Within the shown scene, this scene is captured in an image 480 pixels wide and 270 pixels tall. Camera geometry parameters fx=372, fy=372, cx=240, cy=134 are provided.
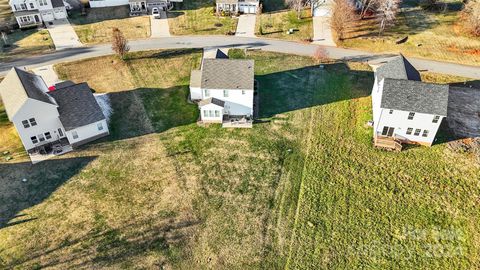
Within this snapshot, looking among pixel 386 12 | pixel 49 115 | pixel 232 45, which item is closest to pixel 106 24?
pixel 232 45

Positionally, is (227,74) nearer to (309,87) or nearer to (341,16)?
(309,87)

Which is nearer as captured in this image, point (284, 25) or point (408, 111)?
point (408, 111)

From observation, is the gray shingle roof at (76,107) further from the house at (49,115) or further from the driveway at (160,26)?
the driveway at (160,26)

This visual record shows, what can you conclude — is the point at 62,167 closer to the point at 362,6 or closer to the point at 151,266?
the point at 151,266

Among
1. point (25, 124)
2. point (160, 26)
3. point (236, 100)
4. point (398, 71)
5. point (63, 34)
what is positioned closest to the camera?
point (25, 124)

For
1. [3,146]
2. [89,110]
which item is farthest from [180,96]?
[3,146]

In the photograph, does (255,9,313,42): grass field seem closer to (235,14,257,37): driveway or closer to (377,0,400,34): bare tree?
(235,14,257,37): driveway

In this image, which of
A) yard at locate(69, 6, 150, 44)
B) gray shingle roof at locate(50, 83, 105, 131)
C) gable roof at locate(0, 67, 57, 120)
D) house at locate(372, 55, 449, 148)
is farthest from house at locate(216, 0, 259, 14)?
gable roof at locate(0, 67, 57, 120)
